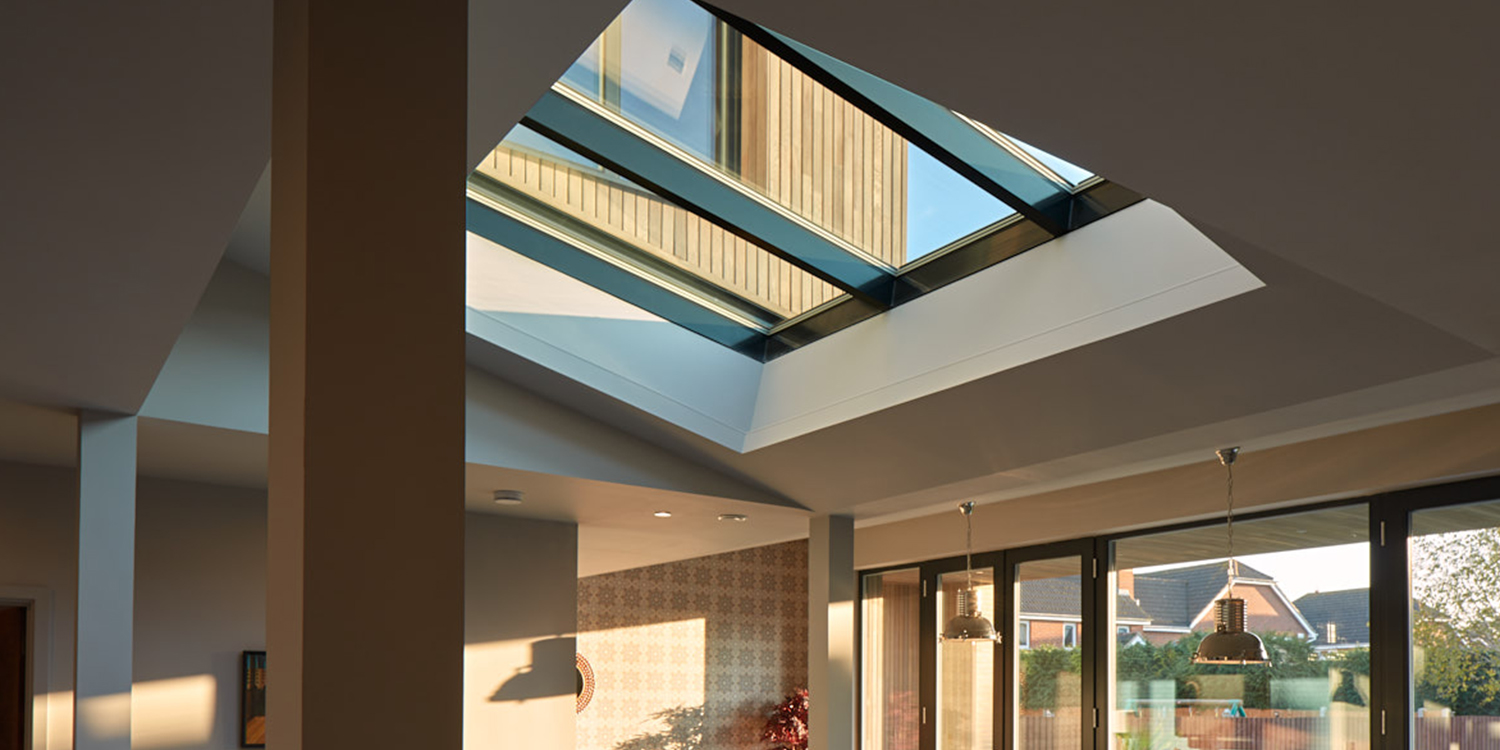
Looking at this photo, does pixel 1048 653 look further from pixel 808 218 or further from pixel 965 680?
pixel 808 218

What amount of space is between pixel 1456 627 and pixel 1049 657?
2.76m

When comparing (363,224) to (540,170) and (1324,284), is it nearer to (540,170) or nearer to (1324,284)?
(1324,284)

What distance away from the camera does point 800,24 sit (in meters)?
2.13

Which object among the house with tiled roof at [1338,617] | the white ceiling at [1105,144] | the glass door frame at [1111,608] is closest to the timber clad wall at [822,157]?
the white ceiling at [1105,144]

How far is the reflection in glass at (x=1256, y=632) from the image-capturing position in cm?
584

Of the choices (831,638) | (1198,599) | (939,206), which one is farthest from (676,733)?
(939,206)

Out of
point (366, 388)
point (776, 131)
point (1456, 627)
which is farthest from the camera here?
point (1456, 627)

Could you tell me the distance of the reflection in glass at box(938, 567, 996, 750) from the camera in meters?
8.16

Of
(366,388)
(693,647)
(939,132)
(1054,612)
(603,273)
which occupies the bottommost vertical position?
(693,647)

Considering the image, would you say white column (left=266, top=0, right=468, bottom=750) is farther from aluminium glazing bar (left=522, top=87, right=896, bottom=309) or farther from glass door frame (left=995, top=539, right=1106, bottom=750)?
glass door frame (left=995, top=539, right=1106, bottom=750)

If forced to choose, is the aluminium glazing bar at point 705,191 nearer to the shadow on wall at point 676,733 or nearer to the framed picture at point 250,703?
the framed picture at point 250,703

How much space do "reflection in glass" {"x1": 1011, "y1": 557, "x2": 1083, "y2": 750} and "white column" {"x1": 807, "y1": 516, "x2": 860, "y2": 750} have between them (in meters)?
1.91

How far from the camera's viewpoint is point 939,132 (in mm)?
3848

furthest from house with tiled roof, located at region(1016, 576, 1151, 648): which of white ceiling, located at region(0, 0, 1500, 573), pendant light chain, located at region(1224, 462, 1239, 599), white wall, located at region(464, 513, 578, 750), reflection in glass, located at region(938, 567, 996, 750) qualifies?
white ceiling, located at region(0, 0, 1500, 573)
